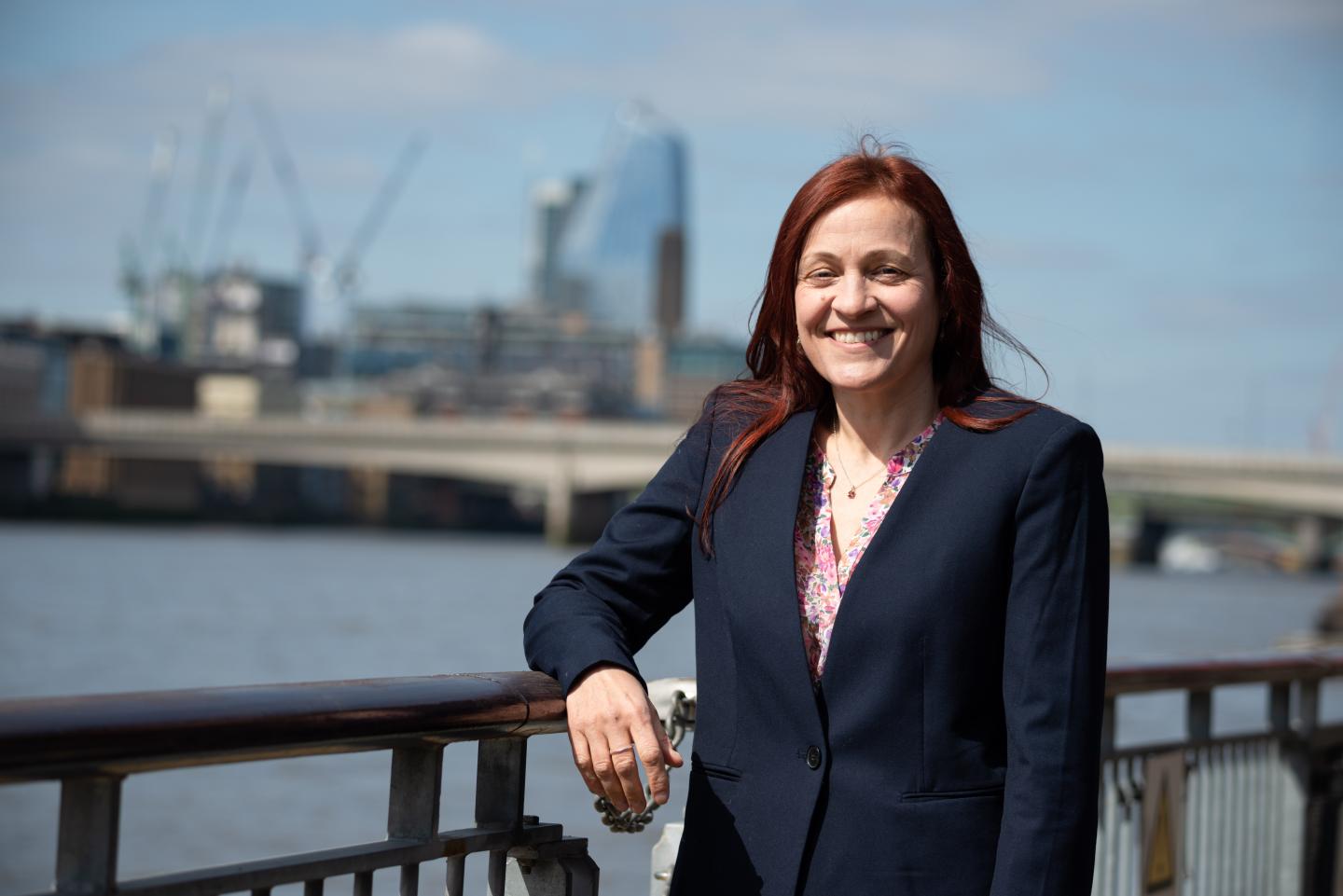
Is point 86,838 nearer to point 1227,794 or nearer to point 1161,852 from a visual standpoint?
point 1161,852

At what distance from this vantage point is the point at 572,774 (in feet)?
45.5

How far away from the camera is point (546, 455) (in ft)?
211

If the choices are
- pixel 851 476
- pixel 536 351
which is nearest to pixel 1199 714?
pixel 851 476

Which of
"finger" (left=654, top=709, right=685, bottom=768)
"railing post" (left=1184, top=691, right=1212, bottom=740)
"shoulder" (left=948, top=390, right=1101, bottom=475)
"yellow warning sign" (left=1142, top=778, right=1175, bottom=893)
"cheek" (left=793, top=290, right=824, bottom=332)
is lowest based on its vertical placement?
"yellow warning sign" (left=1142, top=778, right=1175, bottom=893)

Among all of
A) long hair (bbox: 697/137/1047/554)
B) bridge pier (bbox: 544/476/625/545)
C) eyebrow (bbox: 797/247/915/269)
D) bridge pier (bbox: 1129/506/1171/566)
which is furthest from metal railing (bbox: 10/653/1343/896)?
bridge pier (bbox: 1129/506/1171/566)

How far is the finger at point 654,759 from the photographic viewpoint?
206cm

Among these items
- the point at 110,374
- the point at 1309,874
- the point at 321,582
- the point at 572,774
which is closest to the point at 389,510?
the point at 110,374

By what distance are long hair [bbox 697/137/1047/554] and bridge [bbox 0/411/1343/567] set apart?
5166 centimetres

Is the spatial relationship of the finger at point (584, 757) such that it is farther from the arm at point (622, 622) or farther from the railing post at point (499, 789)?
the railing post at point (499, 789)

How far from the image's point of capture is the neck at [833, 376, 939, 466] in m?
2.30

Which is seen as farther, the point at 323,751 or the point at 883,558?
the point at 883,558

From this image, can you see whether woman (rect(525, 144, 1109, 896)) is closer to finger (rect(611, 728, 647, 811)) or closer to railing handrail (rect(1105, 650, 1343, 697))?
finger (rect(611, 728, 647, 811))

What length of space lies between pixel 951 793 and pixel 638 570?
53cm

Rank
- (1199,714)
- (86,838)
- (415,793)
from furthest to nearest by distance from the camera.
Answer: (1199,714) < (415,793) < (86,838)
